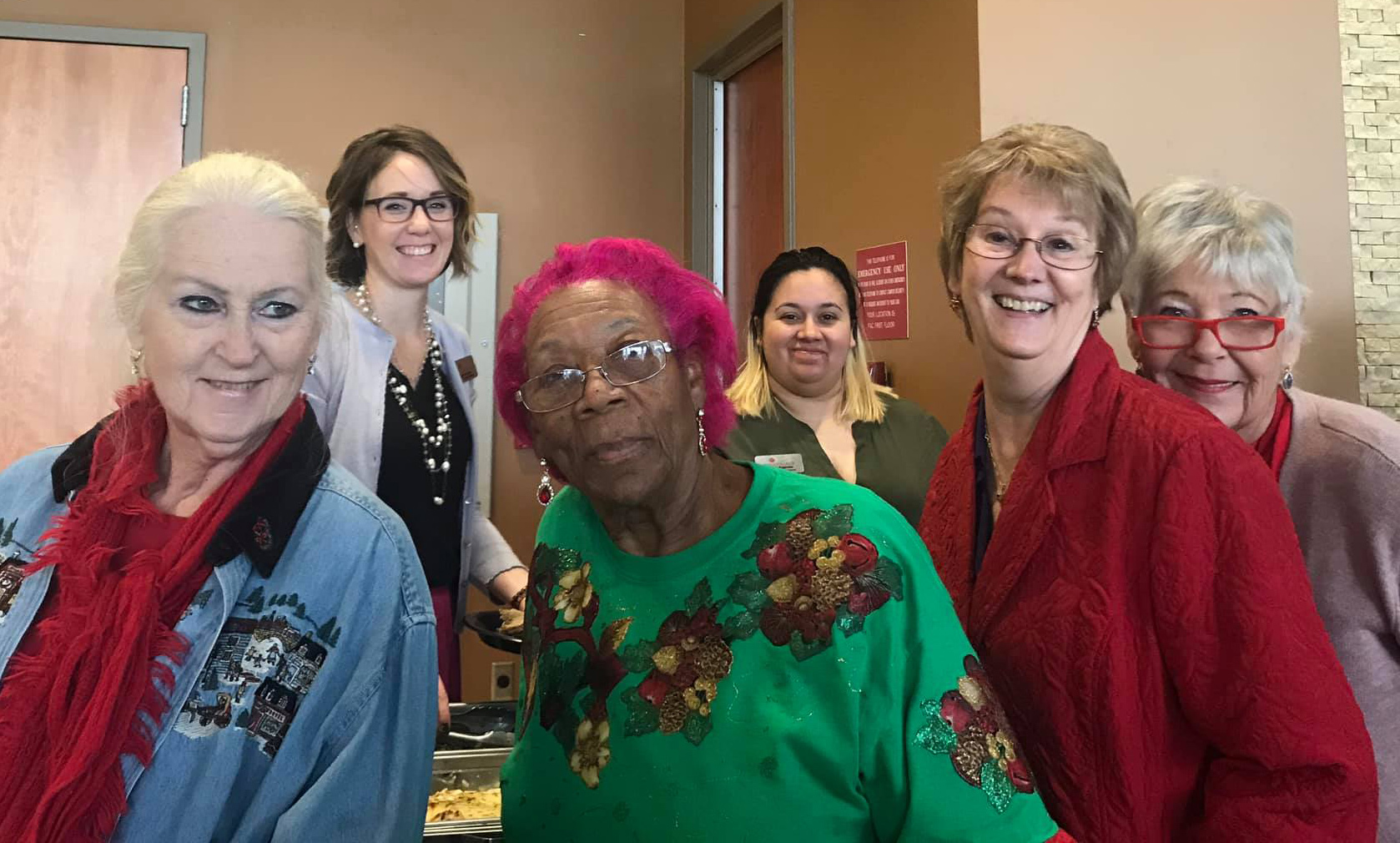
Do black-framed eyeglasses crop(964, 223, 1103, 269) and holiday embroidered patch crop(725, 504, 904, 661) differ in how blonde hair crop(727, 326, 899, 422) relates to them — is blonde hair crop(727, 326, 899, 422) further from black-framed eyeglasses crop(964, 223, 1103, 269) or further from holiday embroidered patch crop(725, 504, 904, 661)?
holiday embroidered patch crop(725, 504, 904, 661)

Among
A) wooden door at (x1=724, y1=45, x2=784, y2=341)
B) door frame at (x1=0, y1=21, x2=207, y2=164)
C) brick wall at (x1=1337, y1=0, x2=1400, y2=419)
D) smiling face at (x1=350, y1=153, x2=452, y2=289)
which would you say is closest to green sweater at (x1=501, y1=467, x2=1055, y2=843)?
smiling face at (x1=350, y1=153, x2=452, y2=289)

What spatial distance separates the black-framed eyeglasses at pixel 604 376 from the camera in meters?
1.15

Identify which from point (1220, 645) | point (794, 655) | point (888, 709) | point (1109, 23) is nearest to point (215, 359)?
point (794, 655)

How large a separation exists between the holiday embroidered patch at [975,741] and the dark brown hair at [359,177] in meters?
1.34

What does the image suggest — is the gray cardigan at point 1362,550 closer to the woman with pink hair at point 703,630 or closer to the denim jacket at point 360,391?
the woman with pink hair at point 703,630

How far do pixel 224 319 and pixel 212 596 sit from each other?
0.91ft

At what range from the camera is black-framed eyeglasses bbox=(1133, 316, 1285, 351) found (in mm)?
1470

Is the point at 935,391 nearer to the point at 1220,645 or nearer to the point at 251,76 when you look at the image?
the point at 1220,645

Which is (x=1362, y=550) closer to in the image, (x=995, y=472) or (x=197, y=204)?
(x=995, y=472)

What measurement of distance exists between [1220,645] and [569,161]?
3377 millimetres

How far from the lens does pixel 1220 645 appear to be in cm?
111

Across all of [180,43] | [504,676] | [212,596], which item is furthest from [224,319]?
[180,43]

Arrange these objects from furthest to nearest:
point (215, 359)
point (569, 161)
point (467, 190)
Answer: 1. point (569, 161)
2. point (467, 190)
3. point (215, 359)

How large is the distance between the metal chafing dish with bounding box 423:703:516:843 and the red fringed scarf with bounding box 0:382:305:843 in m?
0.53
